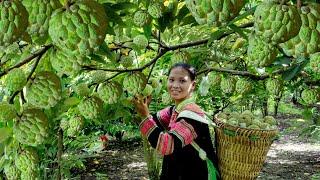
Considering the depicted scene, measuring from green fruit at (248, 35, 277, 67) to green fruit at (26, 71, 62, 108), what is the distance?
1.30 feet

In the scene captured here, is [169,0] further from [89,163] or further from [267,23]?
[89,163]

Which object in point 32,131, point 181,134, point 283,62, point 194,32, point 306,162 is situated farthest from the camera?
point 306,162

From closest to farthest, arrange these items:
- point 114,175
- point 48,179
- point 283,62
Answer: point 283,62 → point 48,179 → point 114,175

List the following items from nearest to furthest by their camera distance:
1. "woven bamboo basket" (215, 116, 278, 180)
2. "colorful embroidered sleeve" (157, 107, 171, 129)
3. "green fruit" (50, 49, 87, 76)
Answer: "green fruit" (50, 49, 87, 76)
"colorful embroidered sleeve" (157, 107, 171, 129)
"woven bamboo basket" (215, 116, 278, 180)

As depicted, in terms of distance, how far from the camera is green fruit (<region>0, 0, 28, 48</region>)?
2.02 feet

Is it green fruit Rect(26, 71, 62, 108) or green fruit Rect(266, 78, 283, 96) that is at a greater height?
green fruit Rect(26, 71, 62, 108)

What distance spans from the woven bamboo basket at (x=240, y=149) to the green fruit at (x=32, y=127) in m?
2.70

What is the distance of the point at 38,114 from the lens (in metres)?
0.95

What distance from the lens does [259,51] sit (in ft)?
3.10

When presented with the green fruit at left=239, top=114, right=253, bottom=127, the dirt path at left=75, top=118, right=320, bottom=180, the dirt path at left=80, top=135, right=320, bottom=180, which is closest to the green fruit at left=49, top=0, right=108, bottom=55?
the green fruit at left=239, top=114, right=253, bottom=127

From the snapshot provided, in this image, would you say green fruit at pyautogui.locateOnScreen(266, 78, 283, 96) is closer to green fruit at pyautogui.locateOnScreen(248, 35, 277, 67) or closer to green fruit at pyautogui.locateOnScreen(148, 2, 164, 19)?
green fruit at pyautogui.locateOnScreen(148, 2, 164, 19)

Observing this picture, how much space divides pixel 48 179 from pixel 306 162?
4520 mm

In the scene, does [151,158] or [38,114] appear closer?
[38,114]

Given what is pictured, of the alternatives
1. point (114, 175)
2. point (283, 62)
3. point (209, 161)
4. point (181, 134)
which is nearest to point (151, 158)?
point (114, 175)
